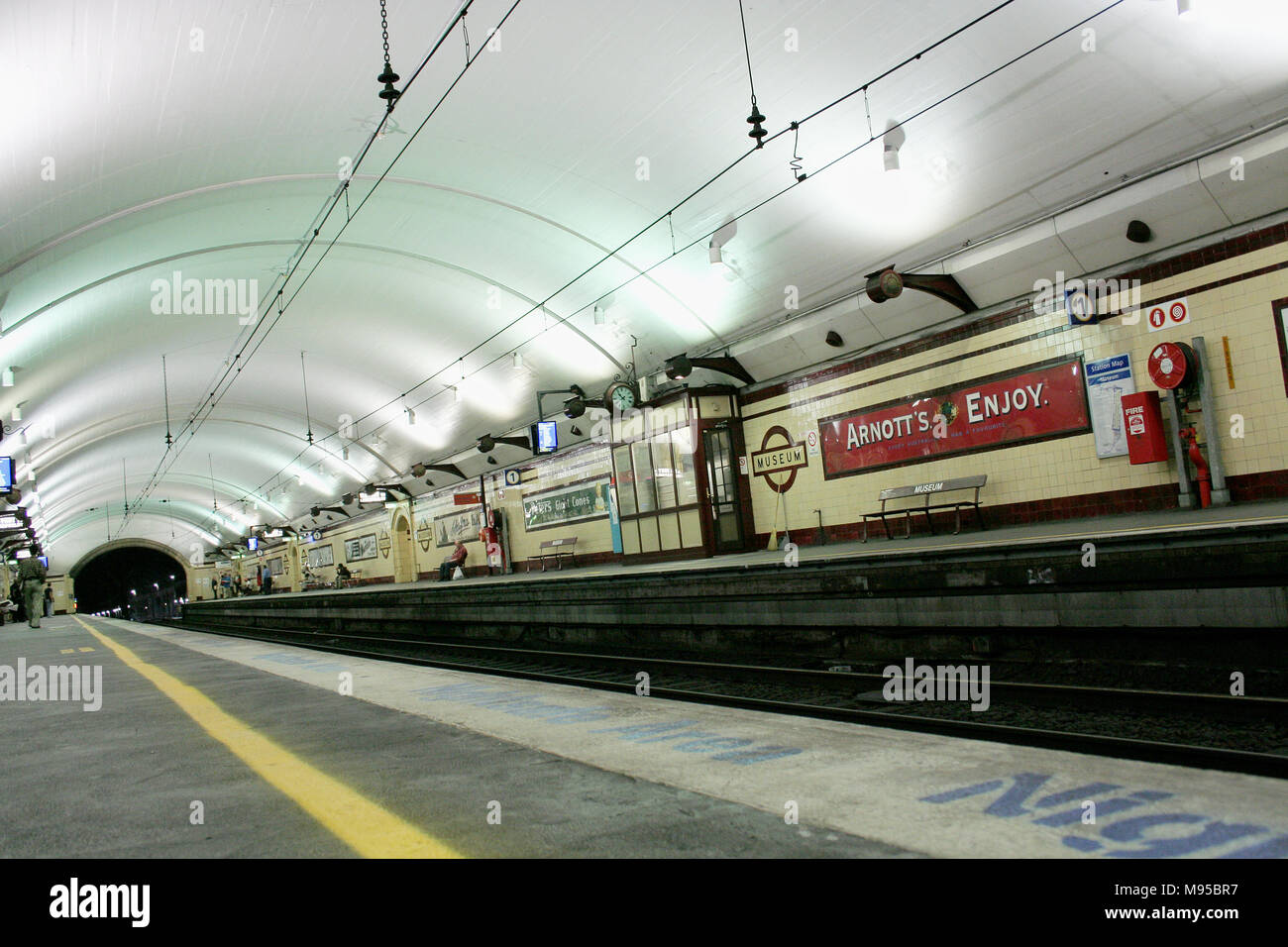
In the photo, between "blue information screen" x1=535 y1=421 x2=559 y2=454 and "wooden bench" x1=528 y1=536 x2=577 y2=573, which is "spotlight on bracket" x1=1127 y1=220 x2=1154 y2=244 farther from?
"wooden bench" x1=528 y1=536 x2=577 y2=573

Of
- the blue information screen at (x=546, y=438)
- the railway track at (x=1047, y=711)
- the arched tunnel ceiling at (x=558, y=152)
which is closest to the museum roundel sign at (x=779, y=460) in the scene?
the arched tunnel ceiling at (x=558, y=152)

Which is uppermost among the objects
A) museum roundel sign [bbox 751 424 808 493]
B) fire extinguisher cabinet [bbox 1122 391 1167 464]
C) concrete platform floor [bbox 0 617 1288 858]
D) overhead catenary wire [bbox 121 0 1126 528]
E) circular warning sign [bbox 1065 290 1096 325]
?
overhead catenary wire [bbox 121 0 1126 528]

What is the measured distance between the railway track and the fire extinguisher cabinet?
5.53 m

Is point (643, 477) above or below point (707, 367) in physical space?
below

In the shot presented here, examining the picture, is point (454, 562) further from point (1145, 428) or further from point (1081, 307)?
point (1145, 428)

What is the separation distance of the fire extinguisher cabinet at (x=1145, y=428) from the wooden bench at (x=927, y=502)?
215cm

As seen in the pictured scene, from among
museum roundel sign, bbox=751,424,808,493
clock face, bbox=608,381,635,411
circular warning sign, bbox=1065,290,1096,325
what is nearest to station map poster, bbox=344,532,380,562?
clock face, bbox=608,381,635,411

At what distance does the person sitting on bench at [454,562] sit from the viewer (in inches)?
1037

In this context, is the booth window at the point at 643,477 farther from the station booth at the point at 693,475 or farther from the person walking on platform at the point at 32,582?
the person walking on platform at the point at 32,582

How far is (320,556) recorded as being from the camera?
42.2m

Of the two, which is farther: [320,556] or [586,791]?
[320,556]

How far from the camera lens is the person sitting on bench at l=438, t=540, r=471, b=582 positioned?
2634 centimetres

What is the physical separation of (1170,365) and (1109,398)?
108 cm

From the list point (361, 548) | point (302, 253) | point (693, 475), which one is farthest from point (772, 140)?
point (361, 548)
